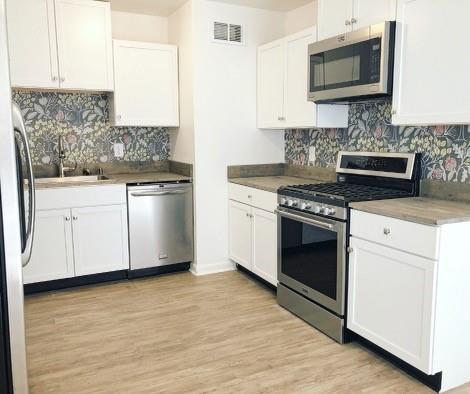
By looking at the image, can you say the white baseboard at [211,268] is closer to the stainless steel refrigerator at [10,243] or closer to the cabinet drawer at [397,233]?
the cabinet drawer at [397,233]

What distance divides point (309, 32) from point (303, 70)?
28 cm

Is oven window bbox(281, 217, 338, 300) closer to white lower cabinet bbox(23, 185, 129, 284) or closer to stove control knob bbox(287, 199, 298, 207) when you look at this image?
stove control knob bbox(287, 199, 298, 207)

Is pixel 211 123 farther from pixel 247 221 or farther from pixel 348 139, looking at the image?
pixel 348 139

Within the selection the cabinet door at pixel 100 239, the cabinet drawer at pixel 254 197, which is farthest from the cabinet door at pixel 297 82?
the cabinet door at pixel 100 239

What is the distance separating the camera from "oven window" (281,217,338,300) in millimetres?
2703

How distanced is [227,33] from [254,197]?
148cm

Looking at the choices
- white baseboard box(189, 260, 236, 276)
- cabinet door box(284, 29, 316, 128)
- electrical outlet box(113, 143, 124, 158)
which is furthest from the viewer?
electrical outlet box(113, 143, 124, 158)

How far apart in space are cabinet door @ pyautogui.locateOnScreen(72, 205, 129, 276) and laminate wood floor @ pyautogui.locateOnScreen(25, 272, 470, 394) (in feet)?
0.77

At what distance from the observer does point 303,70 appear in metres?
3.39

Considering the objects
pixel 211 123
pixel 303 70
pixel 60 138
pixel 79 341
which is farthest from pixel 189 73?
pixel 79 341

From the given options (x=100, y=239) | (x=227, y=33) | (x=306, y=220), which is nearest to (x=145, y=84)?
(x=227, y=33)

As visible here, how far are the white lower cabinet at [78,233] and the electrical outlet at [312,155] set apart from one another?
1649 millimetres

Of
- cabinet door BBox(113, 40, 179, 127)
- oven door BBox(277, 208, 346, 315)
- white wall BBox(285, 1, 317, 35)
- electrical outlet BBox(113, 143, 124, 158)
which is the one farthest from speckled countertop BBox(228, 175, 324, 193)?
white wall BBox(285, 1, 317, 35)

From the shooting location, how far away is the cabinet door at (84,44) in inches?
141
